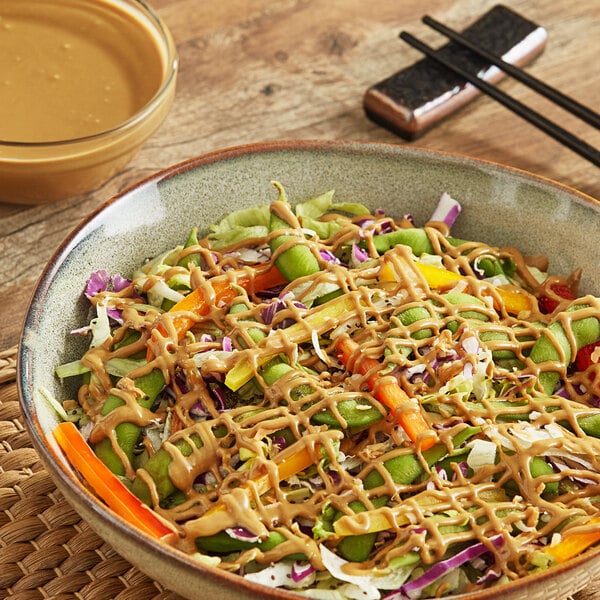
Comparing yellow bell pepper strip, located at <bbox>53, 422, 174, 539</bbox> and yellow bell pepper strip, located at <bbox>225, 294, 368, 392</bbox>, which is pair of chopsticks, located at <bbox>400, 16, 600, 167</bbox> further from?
yellow bell pepper strip, located at <bbox>53, 422, 174, 539</bbox>

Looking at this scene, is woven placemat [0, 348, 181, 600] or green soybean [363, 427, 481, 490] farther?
woven placemat [0, 348, 181, 600]

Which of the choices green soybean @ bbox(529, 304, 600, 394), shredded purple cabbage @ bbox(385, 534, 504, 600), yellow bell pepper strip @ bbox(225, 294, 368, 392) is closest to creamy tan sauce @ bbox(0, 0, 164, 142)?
yellow bell pepper strip @ bbox(225, 294, 368, 392)

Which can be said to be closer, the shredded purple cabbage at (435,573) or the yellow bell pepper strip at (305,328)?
the shredded purple cabbage at (435,573)

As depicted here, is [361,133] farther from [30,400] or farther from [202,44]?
[30,400]

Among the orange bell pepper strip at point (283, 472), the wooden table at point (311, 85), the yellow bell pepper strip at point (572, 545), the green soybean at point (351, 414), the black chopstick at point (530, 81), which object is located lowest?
the wooden table at point (311, 85)

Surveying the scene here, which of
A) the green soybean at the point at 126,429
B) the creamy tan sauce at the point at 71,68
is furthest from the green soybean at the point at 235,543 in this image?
the creamy tan sauce at the point at 71,68

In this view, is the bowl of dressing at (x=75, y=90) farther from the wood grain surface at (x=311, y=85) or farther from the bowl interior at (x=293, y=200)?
the bowl interior at (x=293, y=200)
